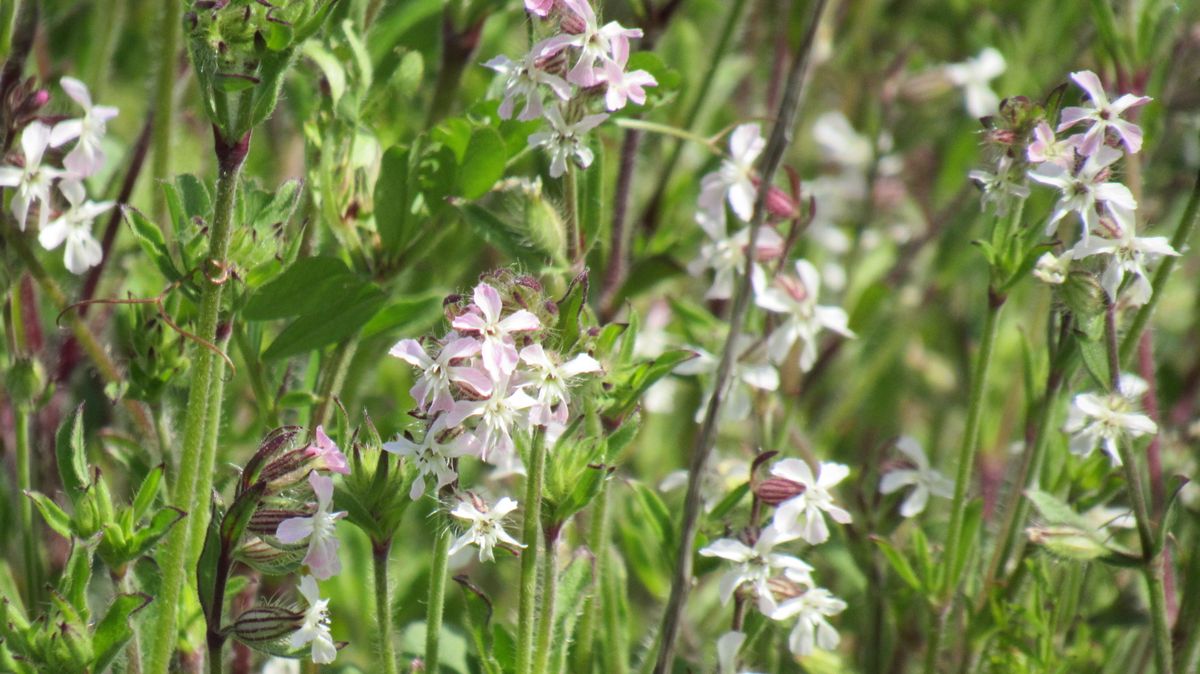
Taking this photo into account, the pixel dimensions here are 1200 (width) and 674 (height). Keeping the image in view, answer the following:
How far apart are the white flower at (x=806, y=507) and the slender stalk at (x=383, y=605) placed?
398 mm

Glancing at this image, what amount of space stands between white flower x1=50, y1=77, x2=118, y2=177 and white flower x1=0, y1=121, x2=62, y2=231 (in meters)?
0.02

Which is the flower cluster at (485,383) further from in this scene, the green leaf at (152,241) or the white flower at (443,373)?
the green leaf at (152,241)

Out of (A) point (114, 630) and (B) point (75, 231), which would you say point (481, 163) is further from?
(A) point (114, 630)

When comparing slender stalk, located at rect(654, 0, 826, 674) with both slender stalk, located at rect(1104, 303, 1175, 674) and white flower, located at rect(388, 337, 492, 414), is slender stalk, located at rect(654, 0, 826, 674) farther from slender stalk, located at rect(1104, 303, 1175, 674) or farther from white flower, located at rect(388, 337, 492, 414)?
slender stalk, located at rect(1104, 303, 1175, 674)

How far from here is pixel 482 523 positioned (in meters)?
1.16

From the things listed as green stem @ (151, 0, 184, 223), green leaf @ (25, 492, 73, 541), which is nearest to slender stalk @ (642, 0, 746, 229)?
green stem @ (151, 0, 184, 223)

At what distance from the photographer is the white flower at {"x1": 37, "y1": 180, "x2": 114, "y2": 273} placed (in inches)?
57.2

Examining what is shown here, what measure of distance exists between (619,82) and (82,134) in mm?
638

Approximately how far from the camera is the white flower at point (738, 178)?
162 centimetres

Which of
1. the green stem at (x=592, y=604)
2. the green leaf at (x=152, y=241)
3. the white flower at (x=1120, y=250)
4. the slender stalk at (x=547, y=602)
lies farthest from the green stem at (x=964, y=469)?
the green leaf at (x=152, y=241)

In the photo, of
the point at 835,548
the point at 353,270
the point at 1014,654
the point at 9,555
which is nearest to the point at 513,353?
the point at 353,270

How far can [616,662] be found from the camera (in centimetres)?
150

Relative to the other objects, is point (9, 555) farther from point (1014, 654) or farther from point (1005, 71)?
point (1005, 71)

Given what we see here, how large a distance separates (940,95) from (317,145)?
1.68m
